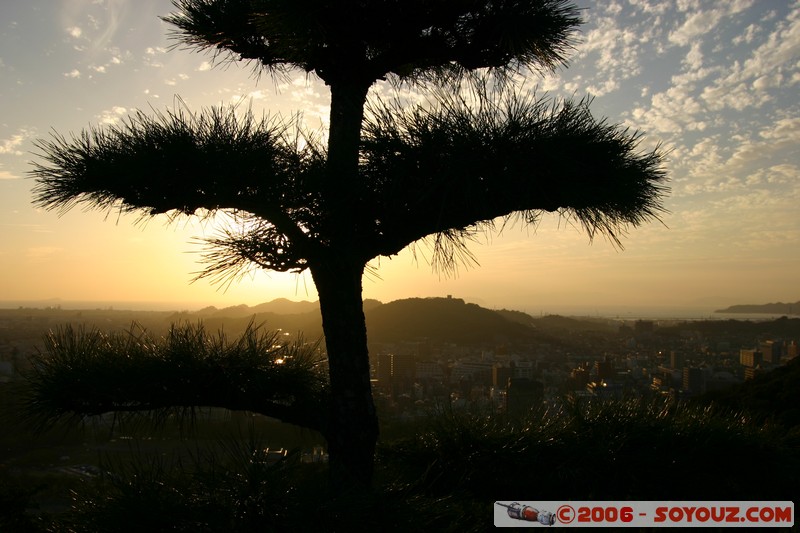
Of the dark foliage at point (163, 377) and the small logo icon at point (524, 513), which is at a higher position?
the dark foliage at point (163, 377)

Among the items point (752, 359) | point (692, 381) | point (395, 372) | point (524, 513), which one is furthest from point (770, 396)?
point (524, 513)

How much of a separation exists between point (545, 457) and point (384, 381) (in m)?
2.05

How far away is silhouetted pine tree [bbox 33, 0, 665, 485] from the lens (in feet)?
8.27

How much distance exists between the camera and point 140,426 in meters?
3.59

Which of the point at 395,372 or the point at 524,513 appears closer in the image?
the point at 524,513

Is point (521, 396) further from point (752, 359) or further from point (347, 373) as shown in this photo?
point (752, 359)

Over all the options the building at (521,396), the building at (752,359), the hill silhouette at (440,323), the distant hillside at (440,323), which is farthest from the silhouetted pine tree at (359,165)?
the building at (752,359)

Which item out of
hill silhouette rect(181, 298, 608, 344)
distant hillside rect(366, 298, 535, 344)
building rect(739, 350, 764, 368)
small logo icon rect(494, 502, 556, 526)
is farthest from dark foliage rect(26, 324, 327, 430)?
building rect(739, 350, 764, 368)

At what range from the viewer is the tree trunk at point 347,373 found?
10.6 ft

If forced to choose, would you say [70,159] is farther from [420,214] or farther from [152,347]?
[420,214]

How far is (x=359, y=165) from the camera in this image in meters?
2.75

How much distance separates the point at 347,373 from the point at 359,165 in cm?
128

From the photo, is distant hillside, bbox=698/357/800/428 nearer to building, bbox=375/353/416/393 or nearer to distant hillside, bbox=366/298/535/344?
building, bbox=375/353/416/393

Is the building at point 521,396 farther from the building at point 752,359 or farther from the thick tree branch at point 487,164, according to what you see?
the building at point 752,359
